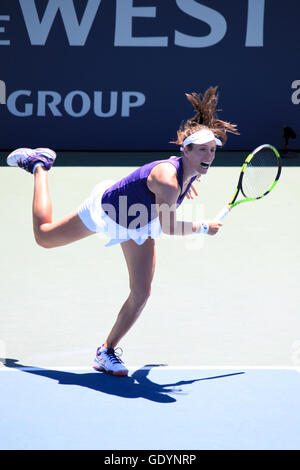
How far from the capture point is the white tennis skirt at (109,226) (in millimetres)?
4527

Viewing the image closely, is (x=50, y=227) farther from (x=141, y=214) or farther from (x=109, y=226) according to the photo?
(x=141, y=214)

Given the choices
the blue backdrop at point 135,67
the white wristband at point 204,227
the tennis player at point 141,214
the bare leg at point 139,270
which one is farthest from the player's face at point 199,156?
the blue backdrop at point 135,67

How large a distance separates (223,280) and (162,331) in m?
1.29

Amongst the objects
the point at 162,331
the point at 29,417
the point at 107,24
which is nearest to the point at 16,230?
the point at 162,331

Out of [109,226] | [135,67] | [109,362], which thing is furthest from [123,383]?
[135,67]

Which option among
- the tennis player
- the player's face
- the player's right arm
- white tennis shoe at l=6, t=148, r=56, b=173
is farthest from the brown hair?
white tennis shoe at l=6, t=148, r=56, b=173

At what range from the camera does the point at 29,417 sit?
159 inches

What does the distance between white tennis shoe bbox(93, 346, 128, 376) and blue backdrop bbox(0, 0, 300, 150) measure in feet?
27.4

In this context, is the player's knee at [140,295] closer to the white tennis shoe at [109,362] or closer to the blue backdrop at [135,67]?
the white tennis shoe at [109,362]

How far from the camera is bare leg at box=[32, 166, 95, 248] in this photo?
4648mm

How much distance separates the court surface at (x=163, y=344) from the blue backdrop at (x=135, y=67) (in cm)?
451

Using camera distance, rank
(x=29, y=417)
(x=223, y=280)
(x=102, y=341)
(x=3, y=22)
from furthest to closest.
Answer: (x=3, y=22)
(x=223, y=280)
(x=102, y=341)
(x=29, y=417)

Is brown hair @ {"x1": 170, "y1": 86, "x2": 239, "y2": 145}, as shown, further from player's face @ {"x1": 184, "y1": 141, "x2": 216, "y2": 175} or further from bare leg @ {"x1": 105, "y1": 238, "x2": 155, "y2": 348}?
bare leg @ {"x1": 105, "y1": 238, "x2": 155, "y2": 348}

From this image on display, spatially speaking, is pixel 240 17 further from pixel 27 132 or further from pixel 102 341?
pixel 102 341
